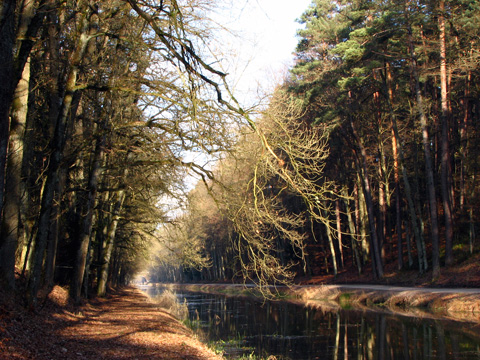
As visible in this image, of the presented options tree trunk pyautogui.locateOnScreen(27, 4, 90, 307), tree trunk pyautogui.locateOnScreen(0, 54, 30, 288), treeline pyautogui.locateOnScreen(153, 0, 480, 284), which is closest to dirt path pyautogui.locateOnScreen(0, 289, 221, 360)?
tree trunk pyautogui.locateOnScreen(27, 4, 90, 307)

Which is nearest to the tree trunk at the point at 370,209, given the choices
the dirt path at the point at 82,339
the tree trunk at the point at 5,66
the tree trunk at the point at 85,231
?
the tree trunk at the point at 85,231

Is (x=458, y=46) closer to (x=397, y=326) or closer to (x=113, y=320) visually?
(x=397, y=326)

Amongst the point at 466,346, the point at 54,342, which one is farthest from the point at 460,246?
the point at 54,342

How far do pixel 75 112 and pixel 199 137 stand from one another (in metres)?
5.21

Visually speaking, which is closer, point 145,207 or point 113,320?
point 113,320

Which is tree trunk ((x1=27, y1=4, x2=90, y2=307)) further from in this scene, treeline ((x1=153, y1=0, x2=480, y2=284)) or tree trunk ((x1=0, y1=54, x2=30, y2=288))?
treeline ((x1=153, y1=0, x2=480, y2=284))

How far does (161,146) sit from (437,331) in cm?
973

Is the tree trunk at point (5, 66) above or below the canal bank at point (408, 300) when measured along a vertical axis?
above

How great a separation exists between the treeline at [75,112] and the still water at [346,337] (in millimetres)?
5517

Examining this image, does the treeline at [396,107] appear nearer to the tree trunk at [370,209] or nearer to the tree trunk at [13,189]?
the tree trunk at [370,209]

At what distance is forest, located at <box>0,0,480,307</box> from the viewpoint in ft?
26.1

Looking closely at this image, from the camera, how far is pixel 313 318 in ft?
59.6

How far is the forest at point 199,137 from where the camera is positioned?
7969 mm

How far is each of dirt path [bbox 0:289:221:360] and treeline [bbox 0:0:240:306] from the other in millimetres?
1065
